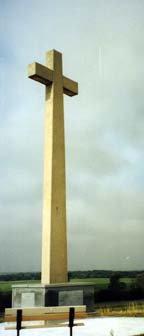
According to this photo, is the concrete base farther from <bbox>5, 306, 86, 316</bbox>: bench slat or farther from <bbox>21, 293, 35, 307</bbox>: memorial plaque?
<bbox>5, 306, 86, 316</bbox>: bench slat

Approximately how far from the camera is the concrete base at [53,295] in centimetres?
1037

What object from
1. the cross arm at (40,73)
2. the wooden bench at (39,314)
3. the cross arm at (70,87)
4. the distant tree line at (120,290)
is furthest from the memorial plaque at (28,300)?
the distant tree line at (120,290)

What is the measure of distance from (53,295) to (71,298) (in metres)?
0.56

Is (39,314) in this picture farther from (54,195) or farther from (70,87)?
(70,87)

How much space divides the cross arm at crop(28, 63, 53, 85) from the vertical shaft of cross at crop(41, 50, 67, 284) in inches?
6.7

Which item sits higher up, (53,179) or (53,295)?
(53,179)

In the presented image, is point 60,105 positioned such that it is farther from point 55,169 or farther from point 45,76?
point 55,169

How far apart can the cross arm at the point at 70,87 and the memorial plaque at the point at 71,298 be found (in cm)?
587

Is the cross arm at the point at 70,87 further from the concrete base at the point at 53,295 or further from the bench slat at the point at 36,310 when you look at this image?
the bench slat at the point at 36,310

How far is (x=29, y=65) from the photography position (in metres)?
12.2

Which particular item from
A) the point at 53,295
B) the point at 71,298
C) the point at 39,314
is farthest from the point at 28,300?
the point at 39,314

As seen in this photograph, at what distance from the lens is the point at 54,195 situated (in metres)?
11.5

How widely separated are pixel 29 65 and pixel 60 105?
141 cm

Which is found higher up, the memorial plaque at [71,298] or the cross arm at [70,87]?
the cross arm at [70,87]
